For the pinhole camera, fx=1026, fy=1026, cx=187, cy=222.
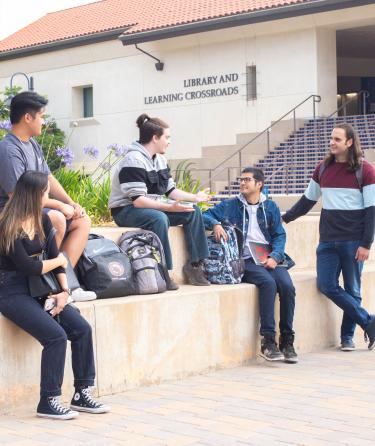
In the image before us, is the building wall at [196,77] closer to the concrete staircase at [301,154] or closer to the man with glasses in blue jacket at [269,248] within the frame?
the concrete staircase at [301,154]

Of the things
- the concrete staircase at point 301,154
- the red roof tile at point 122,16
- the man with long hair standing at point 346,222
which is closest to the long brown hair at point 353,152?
the man with long hair standing at point 346,222

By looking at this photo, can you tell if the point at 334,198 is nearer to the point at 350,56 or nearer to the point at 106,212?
the point at 106,212

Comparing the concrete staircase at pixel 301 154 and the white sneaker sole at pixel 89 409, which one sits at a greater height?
the concrete staircase at pixel 301 154

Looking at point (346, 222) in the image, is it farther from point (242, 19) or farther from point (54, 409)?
point (242, 19)

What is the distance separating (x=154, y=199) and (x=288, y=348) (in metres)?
1.73

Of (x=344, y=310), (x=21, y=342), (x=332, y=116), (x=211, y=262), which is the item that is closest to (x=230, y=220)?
(x=211, y=262)

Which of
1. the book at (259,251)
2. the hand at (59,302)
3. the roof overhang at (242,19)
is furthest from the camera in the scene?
the roof overhang at (242,19)

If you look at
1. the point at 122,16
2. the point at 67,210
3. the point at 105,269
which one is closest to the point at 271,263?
the point at 105,269

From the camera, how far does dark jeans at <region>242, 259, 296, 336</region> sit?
8812 millimetres

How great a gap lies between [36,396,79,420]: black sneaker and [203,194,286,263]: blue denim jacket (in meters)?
3.04

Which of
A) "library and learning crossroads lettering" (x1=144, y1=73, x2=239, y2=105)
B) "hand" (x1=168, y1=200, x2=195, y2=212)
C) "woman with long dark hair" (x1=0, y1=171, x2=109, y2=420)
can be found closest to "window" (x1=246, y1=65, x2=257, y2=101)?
"library and learning crossroads lettering" (x1=144, y1=73, x2=239, y2=105)

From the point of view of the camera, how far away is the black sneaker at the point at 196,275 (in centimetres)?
902

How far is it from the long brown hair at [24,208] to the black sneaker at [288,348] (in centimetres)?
298

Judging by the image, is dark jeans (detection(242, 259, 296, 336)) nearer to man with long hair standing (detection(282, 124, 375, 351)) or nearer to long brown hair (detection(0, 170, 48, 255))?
man with long hair standing (detection(282, 124, 375, 351))
